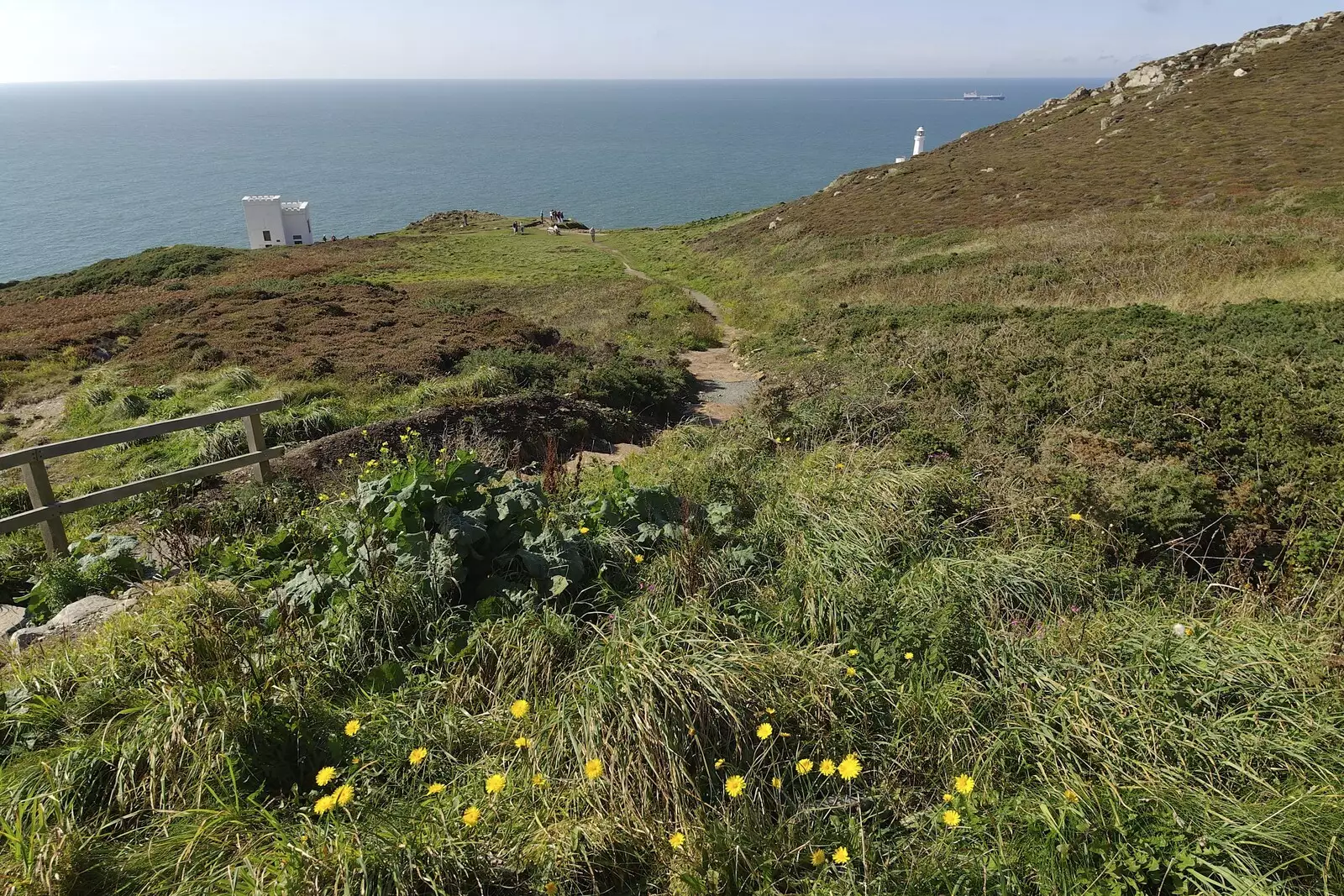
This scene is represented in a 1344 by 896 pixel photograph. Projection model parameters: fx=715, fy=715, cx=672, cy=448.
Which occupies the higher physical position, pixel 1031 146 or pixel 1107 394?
pixel 1031 146

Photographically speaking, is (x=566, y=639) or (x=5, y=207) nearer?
(x=566, y=639)

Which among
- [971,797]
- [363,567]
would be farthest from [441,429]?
[971,797]

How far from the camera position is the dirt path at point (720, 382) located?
44.2ft

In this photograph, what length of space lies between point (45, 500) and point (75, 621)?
8.54ft

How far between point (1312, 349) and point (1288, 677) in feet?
29.4

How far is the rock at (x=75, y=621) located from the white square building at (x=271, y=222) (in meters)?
70.8

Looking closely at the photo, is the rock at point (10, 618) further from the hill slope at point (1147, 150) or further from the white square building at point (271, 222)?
the white square building at point (271, 222)

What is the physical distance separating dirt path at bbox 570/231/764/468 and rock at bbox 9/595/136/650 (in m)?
6.62

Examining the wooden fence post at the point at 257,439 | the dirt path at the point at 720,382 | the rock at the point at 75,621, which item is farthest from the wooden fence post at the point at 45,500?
the dirt path at the point at 720,382

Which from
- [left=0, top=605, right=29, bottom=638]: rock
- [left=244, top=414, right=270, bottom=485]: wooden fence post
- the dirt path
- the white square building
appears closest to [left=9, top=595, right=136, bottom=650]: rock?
[left=0, top=605, right=29, bottom=638]: rock

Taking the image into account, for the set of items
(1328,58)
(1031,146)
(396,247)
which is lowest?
(396,247)

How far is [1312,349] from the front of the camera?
10305 millimetres

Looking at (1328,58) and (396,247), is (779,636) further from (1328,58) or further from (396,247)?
(1328,58)

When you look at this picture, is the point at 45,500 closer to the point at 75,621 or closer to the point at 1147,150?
the point at 75,621
